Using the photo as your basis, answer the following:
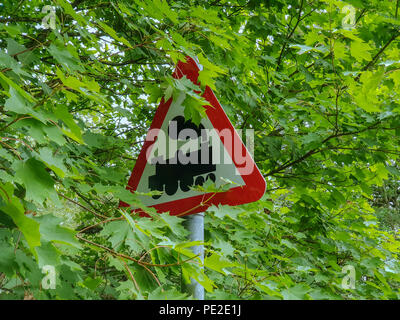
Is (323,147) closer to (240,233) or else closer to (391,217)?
(240,233)

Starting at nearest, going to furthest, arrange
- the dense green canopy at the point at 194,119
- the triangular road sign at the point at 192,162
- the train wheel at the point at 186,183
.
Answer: the dense green canopy at the point at 194,119, the triangular road sign at the point at 192,162, the train wheel at the point at 186,183

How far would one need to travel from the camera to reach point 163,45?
5.48 feet

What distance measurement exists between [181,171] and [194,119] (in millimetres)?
218

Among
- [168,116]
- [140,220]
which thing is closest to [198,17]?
[168,116]

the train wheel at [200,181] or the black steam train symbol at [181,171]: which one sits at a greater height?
the black steam train symbol at [181,171]

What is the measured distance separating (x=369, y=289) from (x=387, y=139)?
3.61 feet

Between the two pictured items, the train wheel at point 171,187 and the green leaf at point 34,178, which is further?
the train wheel at point 171,187

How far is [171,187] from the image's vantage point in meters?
1.56

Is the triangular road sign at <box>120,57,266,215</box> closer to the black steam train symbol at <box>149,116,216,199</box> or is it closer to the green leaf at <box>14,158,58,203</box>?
the black steam train symbol at <box>149,116,216,199</box>

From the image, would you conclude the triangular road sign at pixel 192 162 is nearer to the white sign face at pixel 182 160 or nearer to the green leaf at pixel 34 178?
the white sign face at pixel 182 160

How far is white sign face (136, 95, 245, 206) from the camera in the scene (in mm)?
1441

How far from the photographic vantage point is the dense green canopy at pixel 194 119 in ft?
3.44

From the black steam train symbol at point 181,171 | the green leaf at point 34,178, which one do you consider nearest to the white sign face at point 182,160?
the black steam train symbol at point 181,171
